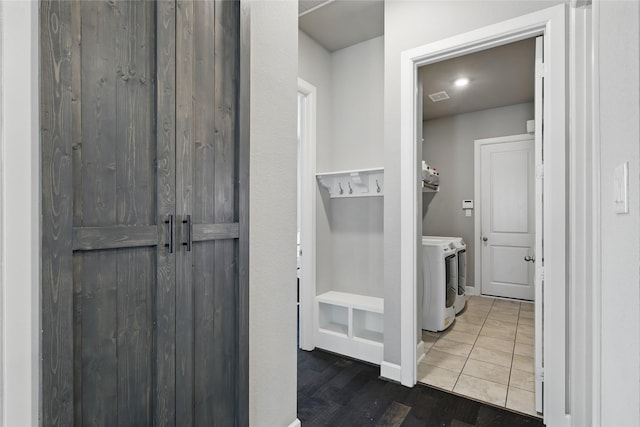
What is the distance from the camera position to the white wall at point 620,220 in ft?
2.46

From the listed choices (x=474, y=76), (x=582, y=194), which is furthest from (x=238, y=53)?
(x=474, y=76)

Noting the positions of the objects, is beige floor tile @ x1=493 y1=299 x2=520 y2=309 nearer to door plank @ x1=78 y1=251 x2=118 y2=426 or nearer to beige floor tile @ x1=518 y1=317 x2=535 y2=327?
beige floor tile @ x1=518 y1=317 x2=535 y2=327

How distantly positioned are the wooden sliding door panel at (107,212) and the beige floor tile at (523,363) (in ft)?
8.70

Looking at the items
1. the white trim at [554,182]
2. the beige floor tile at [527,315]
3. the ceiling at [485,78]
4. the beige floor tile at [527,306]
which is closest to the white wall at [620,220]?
the white trim at [554,182]

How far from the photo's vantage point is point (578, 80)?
1.74 meters

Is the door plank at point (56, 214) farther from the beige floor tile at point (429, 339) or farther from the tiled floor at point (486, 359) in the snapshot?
the beige floor tile at point (429, 339)

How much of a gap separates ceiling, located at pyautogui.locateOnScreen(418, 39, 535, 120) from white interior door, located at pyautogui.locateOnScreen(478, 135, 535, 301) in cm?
65

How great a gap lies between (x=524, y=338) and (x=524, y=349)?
31cm

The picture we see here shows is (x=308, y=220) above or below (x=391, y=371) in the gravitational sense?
above

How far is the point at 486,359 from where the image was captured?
2.77 metres

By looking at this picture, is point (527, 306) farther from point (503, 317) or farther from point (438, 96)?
point (438, 96)

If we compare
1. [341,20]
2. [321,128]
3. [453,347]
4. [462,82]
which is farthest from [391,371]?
[462,82]

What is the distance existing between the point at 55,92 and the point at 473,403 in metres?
2.62

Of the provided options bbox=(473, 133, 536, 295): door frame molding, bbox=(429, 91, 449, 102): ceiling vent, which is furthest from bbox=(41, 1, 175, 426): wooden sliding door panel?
bbox=(473, 133, 536, 295): door frame molding
